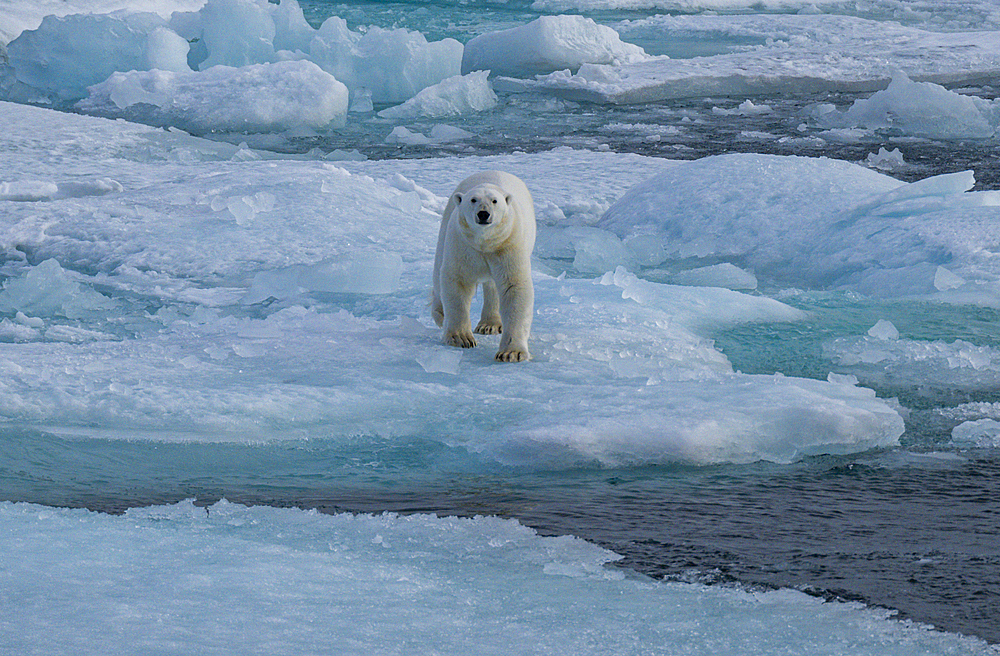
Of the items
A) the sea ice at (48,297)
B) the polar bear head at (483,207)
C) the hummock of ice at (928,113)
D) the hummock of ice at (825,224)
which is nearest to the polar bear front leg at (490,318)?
the polar bear head at (483,207)

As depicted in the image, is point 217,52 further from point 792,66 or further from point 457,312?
point 457,312

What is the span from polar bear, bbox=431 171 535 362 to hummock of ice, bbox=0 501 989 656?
1.27 metres

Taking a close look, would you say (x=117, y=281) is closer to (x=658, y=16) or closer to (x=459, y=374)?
(x=459, y=374)

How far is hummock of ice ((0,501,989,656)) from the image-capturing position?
221 cm

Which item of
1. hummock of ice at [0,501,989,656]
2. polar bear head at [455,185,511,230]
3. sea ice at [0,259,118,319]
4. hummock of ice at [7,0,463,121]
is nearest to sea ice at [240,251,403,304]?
sea ice at [0,259,118,319]

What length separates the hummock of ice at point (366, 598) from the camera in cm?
221

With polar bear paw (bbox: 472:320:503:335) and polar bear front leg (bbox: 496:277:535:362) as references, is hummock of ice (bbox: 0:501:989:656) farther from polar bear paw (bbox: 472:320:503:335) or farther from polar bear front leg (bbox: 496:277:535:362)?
polar bear paw (bbox: 472:320:503:335)

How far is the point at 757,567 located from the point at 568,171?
6.62 metres

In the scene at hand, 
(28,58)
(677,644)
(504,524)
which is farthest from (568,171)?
(28,58)

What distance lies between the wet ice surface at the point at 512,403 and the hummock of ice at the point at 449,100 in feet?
11.0

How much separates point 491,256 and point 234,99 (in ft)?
27.4

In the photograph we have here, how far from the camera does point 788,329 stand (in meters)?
4.85

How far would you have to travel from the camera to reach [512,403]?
3762 millimetres

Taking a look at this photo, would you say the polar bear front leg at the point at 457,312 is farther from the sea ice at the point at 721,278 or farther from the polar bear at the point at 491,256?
Answer: the sea ice at the point at 721,278
